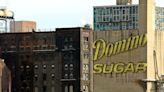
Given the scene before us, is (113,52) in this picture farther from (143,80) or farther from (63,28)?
(63,28)

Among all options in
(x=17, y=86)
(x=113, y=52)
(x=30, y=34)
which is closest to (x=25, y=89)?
(x=17, y=86)

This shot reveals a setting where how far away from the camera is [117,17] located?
131000 millimetres

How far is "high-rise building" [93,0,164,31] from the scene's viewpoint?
130125 millimetres

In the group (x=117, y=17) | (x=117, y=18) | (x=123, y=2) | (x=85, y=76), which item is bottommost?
(x=85, y=76)

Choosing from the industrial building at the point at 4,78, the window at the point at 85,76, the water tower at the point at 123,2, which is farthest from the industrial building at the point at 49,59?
the water tower at the point at 123,2

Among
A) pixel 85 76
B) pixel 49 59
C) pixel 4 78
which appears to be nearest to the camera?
pixel 4 78

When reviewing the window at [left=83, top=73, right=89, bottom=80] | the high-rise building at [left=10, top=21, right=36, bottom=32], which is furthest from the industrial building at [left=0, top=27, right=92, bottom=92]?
the high-rise building at [left=10, top=21, right=36, bottom=32]

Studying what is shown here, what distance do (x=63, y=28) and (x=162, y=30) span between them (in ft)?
107

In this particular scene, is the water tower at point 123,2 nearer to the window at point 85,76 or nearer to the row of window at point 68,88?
the window at point 85,76

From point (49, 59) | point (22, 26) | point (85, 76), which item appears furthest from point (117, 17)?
point (22, 26)

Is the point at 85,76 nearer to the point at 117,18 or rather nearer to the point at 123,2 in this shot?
the point at 123,2

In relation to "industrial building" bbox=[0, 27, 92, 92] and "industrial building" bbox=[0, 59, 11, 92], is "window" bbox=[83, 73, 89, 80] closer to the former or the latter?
"industrial building" bbox=[0, 27, 92, 92]

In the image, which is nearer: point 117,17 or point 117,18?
point 117,17

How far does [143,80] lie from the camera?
127875 millimetres
